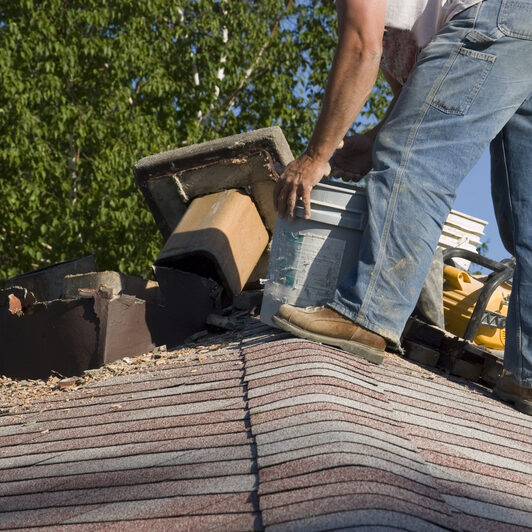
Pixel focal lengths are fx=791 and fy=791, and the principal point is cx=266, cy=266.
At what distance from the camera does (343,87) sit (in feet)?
10.6

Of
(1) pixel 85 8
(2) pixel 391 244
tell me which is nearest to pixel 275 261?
(2) pixel 391 244

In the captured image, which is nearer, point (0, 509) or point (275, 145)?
point (0, 509)

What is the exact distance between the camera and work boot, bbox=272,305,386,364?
3.24 meters

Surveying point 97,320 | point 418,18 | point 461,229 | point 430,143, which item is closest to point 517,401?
point 430,143

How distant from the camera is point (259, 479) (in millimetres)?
1881

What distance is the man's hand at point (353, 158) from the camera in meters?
3.98

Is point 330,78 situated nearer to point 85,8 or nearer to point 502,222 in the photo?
point 502,222

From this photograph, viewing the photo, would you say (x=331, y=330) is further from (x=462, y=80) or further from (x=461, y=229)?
(x=461, y=229)

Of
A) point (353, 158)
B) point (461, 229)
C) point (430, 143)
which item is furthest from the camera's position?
point (461, 229)

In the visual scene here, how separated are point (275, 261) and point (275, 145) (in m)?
1.74

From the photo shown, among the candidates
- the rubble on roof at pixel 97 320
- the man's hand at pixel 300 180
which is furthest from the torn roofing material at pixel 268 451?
the rubble on roof at pixel 97 320

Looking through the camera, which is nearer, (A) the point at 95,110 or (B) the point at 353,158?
(B) the point at 353,158

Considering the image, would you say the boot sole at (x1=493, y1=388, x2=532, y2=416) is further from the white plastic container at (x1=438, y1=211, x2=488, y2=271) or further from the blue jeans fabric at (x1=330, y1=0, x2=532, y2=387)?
the white plastic container at (x1=438, y1=211, x2=488, y2=271)

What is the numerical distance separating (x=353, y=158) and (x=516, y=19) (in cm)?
110
